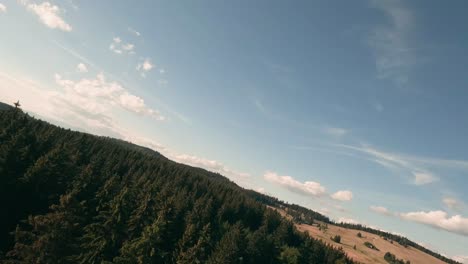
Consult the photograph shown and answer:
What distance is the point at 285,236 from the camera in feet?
489

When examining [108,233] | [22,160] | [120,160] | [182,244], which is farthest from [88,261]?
[120,160]

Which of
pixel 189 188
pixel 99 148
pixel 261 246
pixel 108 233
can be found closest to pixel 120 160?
pixel 99 148

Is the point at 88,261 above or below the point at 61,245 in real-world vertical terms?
below

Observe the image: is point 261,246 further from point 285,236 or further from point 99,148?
point 99,148

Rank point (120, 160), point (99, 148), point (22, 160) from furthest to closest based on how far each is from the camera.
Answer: point (99, 148) < point (120, 160) < point (22, 160)

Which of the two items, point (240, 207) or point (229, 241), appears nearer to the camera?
point (229, 241)

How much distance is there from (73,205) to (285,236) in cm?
12674

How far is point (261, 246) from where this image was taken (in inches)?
4528

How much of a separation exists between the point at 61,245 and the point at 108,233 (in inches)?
376

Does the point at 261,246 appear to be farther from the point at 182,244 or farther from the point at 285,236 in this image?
the point at 182,244

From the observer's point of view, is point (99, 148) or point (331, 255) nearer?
point (331, 255)

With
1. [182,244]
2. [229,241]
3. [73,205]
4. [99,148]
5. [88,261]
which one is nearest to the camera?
[73,205]

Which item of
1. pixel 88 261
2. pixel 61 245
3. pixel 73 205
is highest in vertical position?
pixel 73 205

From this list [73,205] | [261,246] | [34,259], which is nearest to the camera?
[34,259]
